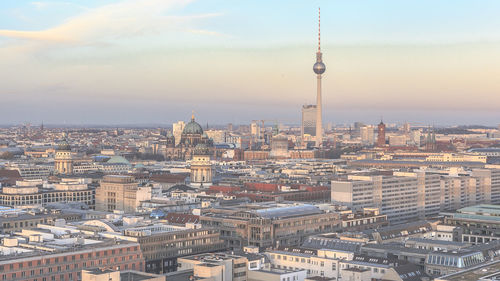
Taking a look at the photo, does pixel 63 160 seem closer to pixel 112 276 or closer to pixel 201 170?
pixel 201 170

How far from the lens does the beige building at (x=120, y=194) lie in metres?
114

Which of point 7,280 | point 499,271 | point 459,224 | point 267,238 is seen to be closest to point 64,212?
point 267,238

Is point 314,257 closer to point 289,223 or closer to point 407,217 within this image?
point 289,223

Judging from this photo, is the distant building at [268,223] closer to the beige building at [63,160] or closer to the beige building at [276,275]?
the beige building at [276,275]

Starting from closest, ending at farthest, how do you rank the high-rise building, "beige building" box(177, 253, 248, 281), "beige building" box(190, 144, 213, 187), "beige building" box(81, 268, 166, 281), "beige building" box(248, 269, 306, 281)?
"beige building" box(81, 268, 166, 281) → "beige building" box(177, 253, 248, 281) → "beige building" box(248, 269, 306, 281) → the high-rise building → "beige building" box(190, 144, 213, 187)

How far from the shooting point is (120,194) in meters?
116

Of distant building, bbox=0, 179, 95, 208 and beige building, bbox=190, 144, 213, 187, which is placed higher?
beige building, bbox=190, 144, 213, 187

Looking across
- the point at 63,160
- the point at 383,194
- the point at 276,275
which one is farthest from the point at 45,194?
the point at 276,275

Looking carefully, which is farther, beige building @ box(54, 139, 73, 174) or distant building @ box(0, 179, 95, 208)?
beige building @ box(54, 139, 73, 174)

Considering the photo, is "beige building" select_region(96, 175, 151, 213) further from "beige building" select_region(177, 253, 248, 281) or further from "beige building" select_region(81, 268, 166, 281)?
"beige building" select_region(81, 268, 166, 281)

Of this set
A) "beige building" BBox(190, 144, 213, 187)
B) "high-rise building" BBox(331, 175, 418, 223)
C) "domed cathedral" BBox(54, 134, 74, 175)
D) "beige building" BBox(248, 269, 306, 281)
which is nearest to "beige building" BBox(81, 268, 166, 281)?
"beige building" BBox(248, 269, 306, 281)

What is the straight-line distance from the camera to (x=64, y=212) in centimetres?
9912

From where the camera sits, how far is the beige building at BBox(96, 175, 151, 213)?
114 meters

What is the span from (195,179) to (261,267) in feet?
267
